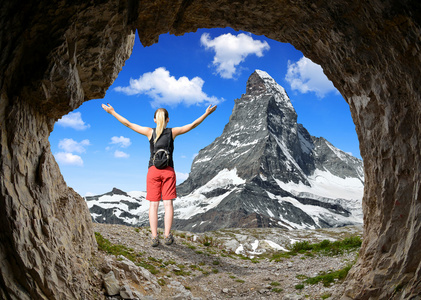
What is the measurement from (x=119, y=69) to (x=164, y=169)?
16.2 ft

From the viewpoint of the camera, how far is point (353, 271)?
7.27m

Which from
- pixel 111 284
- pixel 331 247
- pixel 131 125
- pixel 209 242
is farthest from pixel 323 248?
pixel 111 284

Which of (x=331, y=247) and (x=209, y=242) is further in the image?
(x=209, y=242)

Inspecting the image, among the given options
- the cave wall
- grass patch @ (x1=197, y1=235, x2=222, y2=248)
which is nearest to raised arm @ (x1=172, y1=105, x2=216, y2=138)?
the cave wall

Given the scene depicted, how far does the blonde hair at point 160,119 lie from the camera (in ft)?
38.0

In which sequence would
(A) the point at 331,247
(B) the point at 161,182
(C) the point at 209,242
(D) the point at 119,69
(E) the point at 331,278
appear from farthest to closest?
(C) the point at 209,242, (A) the point at 331,247, (B) the point at 161,182, (E) the point at 331,278, (D) the point at 119,69

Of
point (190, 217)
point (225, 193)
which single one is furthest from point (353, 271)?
point (225, 193)

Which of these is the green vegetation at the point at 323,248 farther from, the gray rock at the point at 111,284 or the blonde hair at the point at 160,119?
the gray rock at the point at 111,284

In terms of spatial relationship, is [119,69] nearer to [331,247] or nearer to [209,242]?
[209,242]

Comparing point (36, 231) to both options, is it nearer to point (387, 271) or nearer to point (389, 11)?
point (387, 271)

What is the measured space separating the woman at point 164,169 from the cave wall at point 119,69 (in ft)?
14.1

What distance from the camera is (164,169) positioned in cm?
1142

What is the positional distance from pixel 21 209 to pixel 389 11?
7155mm

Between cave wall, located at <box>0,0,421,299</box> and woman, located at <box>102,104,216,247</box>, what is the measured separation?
14.1 feet
